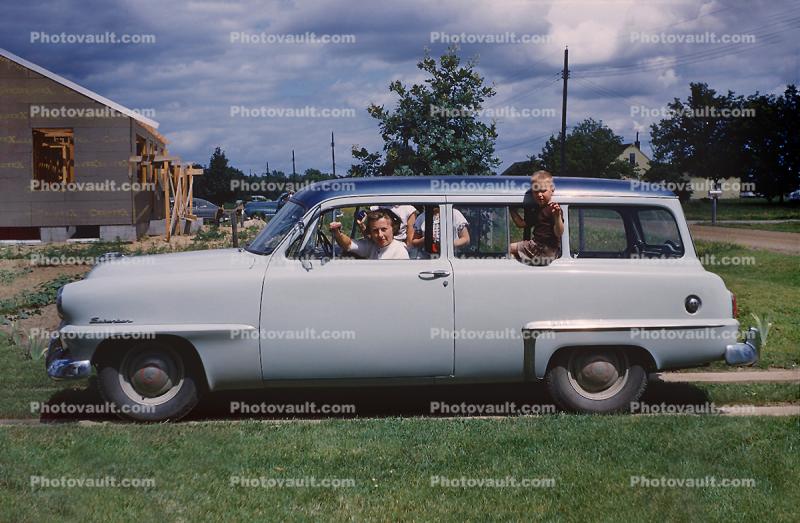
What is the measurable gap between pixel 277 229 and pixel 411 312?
4.29ft

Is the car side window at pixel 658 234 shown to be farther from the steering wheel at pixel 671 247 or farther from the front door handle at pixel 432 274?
the front door handle at pixel 432 274

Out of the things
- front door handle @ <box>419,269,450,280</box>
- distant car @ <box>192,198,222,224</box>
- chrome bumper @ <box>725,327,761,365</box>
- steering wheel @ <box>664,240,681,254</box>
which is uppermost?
distant car @ <box>192,198,222,224</box>

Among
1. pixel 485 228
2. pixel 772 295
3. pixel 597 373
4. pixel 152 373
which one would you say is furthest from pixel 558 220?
pixel 772 295

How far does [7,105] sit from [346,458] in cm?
2250

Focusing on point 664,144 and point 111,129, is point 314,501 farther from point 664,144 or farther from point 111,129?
point 664,144

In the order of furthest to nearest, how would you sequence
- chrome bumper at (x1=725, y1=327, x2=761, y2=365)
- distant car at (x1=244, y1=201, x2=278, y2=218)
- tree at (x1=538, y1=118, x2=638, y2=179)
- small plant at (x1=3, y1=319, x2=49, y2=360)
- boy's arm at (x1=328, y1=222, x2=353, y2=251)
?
1. tree at (x1=538, y1=118, x2=638, y2=179)
2. distant car at (x1=244, y1=201, x2=278, y2=218)
3. small plant at (x1=3, y1=319, x2=49, y2=360)
4. chrome bumper at (x1=725, y1=327, x2=761, y2=365)
5. boy's arm at (x1=328, y1=222, x2=353, y2=251)

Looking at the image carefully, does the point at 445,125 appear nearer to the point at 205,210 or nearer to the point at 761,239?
the point at 761,239

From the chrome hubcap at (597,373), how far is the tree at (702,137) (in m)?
65.7

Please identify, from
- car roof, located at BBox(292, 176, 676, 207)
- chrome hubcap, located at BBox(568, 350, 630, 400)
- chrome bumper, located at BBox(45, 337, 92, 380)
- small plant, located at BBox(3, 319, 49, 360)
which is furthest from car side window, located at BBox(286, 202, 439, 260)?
small plant, located at BBox(3, 319, 49, 360)

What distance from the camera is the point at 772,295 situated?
12844 millimetres

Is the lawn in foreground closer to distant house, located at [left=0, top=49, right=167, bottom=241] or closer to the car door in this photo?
the car door

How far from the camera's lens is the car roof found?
720cm

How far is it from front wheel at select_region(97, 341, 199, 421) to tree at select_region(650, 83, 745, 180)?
221ft

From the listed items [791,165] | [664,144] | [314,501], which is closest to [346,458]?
[314,501]
